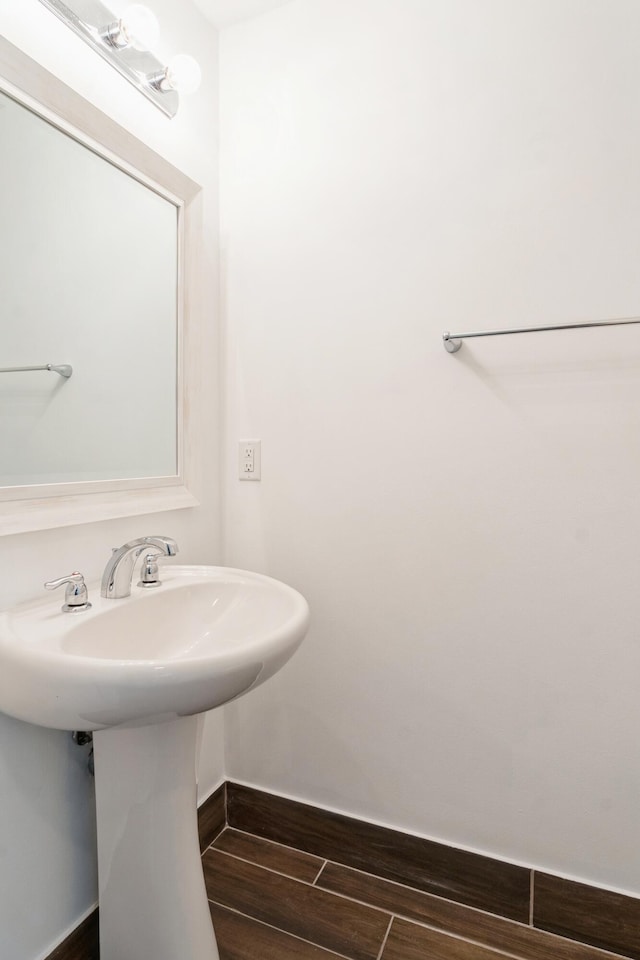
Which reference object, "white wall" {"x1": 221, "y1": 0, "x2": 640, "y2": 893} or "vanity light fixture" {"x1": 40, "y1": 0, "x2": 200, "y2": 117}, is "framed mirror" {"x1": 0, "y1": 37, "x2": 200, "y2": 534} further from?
"white wall" {"x1": 221, "y1": 0, "x2": 640, "y2": 893}

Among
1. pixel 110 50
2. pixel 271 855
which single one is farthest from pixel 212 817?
pixel 110 50

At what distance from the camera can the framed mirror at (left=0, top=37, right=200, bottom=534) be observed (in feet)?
3.10

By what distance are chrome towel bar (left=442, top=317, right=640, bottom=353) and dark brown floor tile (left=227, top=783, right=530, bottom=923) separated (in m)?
1.22

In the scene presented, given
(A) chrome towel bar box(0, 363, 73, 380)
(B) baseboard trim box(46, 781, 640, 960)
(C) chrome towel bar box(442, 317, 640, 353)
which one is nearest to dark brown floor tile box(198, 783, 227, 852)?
(B) baseboard trim box(46, 781, 640, 960)

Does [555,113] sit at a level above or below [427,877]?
above

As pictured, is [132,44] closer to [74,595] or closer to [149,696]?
[74,595]

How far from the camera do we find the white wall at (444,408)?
1108 mm

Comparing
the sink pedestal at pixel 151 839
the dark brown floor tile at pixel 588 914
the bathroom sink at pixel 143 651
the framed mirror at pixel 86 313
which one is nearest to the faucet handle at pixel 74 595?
the bathroom sink at pixel 143 651

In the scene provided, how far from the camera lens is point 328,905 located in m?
1.21

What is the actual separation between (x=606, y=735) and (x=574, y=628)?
238 millimetres

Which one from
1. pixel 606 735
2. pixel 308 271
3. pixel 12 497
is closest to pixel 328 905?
pixel 606 735

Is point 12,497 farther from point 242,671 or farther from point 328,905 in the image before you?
point 328,905

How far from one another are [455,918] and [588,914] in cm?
29

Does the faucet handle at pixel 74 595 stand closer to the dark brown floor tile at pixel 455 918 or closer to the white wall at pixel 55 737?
the white wall at pixel 55 737
